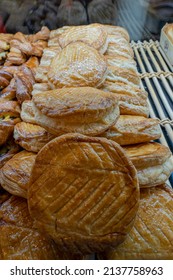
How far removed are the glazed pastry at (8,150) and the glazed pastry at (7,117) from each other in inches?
1.8

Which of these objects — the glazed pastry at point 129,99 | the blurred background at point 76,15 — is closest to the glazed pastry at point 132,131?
the glazed pastry at point 129,99

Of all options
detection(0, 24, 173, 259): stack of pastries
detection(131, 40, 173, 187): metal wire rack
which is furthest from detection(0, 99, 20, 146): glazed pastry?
detection(131, 40, 173, 187): metal wire rack

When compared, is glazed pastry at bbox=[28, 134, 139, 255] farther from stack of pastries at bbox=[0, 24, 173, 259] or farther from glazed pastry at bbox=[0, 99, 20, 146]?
glazed pastry at bbox=[0, 99, 20, 146]

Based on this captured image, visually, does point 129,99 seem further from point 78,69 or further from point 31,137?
point 31,137

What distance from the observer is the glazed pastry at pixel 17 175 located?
1.23 m

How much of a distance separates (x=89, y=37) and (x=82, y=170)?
1412 millimetres

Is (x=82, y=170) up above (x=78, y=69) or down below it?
below

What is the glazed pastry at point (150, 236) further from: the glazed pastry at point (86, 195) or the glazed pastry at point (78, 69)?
the glazed pastry at point (78, 69)

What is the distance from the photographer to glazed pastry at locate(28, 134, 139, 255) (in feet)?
3.21

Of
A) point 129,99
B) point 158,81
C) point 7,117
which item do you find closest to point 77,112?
point 129,99

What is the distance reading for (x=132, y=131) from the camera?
1342mm

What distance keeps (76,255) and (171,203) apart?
0.45m

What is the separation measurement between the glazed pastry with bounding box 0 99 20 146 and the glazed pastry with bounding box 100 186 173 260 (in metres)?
0.78
